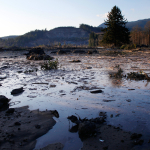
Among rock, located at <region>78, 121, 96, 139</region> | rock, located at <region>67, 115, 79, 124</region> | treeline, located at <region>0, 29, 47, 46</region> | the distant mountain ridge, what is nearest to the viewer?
rock, located at <region>78, 121, 96, 139</region>

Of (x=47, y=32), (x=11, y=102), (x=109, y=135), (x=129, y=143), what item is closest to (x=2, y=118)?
(x=11, y=102)

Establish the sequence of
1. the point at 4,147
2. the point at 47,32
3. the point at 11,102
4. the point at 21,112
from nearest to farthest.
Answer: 1. the point at 4,147
2. the point at 21,112
3. the point at 11,102
4. the point at 47,32

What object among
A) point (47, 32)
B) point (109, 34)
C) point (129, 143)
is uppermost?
point (47, 32)

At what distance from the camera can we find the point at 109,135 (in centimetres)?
205

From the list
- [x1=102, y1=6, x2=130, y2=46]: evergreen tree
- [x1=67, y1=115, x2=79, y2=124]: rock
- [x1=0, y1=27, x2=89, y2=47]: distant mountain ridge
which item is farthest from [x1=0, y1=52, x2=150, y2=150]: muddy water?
[x1=0, y1=27, x2=89, y2=47]: distant mountain ridge

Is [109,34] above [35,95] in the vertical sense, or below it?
above

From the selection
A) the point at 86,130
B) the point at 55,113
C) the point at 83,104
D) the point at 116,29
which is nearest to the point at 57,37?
the point at 116,29

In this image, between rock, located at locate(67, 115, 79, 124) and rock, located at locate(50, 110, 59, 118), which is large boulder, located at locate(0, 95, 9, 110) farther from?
rock, located at locate(67, 115, 79, 124)

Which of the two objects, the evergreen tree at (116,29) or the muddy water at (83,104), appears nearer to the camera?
the muddy water at (83,104)

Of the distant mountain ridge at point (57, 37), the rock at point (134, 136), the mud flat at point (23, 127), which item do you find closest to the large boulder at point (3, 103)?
the mud flat at point (23, 127)

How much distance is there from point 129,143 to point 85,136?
1.82 feet

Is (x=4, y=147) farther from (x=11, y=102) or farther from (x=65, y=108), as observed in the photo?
(x=11, y=102)

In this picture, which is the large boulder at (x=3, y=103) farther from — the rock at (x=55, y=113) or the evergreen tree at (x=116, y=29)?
the evergreen tree at (x=116, y=29)

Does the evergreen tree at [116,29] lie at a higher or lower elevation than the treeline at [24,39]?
lower
